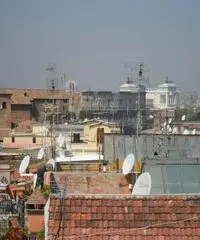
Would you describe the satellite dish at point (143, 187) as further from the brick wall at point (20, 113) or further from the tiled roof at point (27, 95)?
the brick wall at point (20, 113)

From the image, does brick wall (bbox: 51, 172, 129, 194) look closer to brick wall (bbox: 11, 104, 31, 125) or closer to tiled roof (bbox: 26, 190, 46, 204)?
tiled roof (bbox: 26, 190, 46, 204)

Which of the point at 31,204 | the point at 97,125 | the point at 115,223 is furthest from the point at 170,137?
the point at 97,125

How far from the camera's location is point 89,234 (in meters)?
4.74

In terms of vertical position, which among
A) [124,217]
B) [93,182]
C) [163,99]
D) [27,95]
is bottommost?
[163,99]

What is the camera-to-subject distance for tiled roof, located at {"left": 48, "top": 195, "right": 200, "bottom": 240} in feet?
15.5

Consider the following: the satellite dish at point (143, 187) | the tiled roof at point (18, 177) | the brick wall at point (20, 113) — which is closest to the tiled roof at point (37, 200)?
the satellite dish at point (143, 187)

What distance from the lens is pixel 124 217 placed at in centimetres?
487

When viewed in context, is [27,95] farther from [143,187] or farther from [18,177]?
[143,187]

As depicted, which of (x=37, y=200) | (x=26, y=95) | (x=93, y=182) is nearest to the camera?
(x=37, y=200)

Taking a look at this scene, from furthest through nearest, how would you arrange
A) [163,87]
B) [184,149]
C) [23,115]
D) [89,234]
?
[163,87] < [23,115] < [184,149] < [89,234]

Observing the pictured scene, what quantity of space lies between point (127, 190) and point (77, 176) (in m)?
0.72

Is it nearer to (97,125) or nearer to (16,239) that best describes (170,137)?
(16,239)

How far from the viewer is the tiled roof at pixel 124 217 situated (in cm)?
473

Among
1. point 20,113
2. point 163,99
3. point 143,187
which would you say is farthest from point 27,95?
point 143,187
